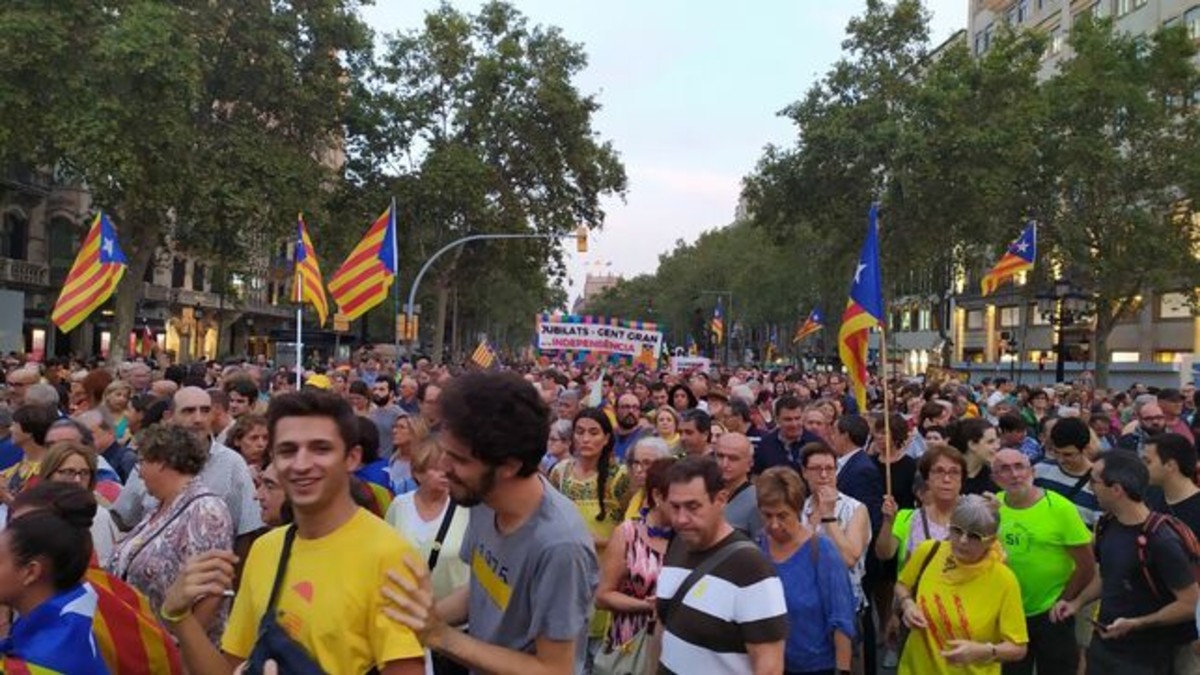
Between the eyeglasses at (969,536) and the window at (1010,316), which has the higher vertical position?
the window at (1010,316)

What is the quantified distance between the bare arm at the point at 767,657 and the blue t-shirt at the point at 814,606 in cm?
108

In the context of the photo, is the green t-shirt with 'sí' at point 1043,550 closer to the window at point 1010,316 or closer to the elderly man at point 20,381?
the elderly man at point 20,381

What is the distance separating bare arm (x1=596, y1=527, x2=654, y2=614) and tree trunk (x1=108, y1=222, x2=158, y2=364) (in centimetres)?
2759

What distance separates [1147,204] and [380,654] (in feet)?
119

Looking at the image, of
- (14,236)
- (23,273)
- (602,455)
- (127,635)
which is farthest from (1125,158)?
(14,236)

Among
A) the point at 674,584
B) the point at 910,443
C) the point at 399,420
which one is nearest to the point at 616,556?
the point at 674,584

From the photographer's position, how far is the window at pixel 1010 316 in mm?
57906

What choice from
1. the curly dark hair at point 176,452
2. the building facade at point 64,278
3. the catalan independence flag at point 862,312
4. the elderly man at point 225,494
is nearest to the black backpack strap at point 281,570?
the curly dark hair at point 176,452

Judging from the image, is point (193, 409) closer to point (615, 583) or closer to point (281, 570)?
point (615, 583)

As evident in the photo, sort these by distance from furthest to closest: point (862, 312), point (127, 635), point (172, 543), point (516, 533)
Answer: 1. point (862, 312)
2. point (172, 543)
3. point (127, 635)
4. point (516, 533)

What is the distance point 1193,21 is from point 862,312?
4039 cm

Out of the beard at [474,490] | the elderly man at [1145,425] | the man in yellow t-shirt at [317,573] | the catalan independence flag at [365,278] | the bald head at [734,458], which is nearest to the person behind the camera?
the man in yellow t-shirt at [317,573]

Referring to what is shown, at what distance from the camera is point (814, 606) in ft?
14.9

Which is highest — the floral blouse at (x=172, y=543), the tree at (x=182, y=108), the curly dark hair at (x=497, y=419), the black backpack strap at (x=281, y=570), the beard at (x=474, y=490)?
the tree at (x=182, y=108)
